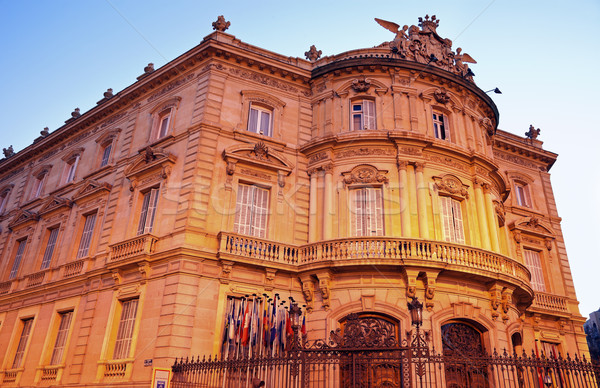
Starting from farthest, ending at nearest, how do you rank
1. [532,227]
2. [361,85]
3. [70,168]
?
1. [532,227]
2. [70,168]
3. [361,85]

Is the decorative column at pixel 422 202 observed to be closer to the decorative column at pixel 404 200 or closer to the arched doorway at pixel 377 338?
the decorative column at pixel 404 200

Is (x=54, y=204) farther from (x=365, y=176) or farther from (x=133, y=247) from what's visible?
(x=365, y=176)

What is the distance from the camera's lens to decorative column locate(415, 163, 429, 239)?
18641 mm

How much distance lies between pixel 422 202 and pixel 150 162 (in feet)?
36.7

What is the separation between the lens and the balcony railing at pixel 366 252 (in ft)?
56.9

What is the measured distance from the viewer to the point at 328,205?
19547mm

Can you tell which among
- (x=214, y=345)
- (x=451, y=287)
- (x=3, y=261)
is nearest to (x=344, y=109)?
(x=451, y=287)

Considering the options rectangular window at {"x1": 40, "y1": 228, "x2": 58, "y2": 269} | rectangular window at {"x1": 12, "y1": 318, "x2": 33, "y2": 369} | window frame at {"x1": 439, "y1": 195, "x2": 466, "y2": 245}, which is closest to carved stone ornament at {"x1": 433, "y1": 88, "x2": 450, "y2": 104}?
window frame at {"x1": 439, "y1": 195, "x2": 466, "y2": 245}

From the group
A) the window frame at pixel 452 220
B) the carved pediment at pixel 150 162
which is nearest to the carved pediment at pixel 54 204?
the carved pediment at pixel 150 162

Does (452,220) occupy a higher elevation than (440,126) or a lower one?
lower

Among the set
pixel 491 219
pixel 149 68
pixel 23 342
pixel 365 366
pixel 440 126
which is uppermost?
pixel 149 68

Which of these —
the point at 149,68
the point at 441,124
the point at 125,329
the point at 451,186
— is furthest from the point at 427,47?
the point at 125,329

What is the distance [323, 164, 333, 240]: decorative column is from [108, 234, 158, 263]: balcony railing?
6.42m

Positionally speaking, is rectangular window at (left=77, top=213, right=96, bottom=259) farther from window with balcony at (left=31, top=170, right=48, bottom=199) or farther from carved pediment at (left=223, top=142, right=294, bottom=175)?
carved pediment at (left=223, top=142, right=294, bottom=175)
